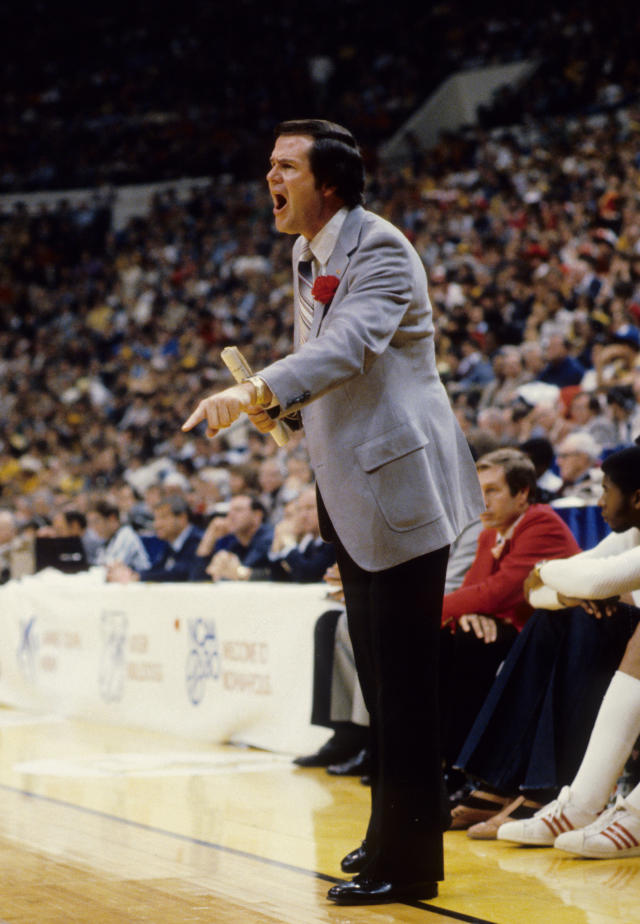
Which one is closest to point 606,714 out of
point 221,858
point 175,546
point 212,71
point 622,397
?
point 221,858

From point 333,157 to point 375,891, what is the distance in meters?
1.60

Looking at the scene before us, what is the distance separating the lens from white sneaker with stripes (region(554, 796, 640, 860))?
323cm

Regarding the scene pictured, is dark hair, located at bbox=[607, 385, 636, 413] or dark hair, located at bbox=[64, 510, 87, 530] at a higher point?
dark hair, located at bbox=[607, 385, 636, 413]

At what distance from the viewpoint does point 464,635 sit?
4.20 m

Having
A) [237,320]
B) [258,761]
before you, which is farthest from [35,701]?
[237,320]

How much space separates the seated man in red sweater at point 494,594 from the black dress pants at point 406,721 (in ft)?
4.54

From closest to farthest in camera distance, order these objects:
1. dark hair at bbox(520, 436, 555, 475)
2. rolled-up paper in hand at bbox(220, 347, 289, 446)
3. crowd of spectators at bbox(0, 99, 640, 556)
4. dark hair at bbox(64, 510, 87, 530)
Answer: rolled-up paper in hand at bbox(220, 347, 289, 446)
dark hair at bbox(520, 436, 555, 475)
crowd of spectators at bbox(0, 99, 640, 556)
dark hair at bbox(64, 510, 87, 530)

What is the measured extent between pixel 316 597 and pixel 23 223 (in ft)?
53.2

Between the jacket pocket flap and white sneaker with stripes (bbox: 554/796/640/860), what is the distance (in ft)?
4.24

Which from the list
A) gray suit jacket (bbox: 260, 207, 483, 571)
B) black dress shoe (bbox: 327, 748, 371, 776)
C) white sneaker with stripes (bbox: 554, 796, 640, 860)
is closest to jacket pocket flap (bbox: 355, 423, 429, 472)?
gray suit jacket (bbox: 260, 207, 483, 571)

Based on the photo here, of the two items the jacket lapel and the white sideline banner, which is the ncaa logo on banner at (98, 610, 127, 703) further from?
the jacket lapel

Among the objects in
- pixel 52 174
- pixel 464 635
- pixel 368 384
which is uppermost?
pixel 52 174

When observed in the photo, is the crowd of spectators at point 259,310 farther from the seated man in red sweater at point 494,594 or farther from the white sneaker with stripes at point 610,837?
the white sneaker with stripes at point 610,837

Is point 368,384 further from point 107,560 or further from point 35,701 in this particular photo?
point 107,560
